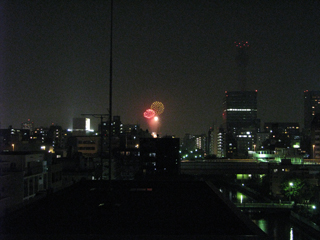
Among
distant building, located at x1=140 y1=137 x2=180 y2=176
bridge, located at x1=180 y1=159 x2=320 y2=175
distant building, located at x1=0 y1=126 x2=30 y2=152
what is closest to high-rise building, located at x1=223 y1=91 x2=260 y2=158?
distant building, located at x1=0 y1=126 x2=30 y2=152

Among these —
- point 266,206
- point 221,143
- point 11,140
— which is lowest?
point 266,206

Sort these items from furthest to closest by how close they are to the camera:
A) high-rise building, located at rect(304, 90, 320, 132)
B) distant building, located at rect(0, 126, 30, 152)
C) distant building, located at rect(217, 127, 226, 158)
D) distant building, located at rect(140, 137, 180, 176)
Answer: high-rise building, located at rect(304, 90, 320, 132)
distant building, located at rect(217, 127, 226, 158)
distant building, located at rect(0, 126, 30, 152)
distant building, located at rect(140, 137, 180, 176)

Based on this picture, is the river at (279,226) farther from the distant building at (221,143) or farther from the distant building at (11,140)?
the distant building at (221,143)

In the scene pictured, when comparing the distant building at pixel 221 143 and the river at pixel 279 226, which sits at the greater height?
the distant building at pixel 221 143

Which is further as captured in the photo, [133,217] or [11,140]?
[11,140]

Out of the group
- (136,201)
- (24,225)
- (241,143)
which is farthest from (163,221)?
(241,143)

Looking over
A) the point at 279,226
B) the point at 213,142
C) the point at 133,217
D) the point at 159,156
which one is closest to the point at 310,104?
the point at 213,142

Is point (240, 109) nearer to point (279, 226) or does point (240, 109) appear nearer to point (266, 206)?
point (266, 206)

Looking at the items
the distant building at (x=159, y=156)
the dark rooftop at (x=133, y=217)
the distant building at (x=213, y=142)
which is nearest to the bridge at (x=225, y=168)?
the distant building at (x=159, y=156)

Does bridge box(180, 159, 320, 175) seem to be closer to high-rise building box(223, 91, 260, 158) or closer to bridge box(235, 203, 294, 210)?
bridge box(235, 203, 294, 210)
